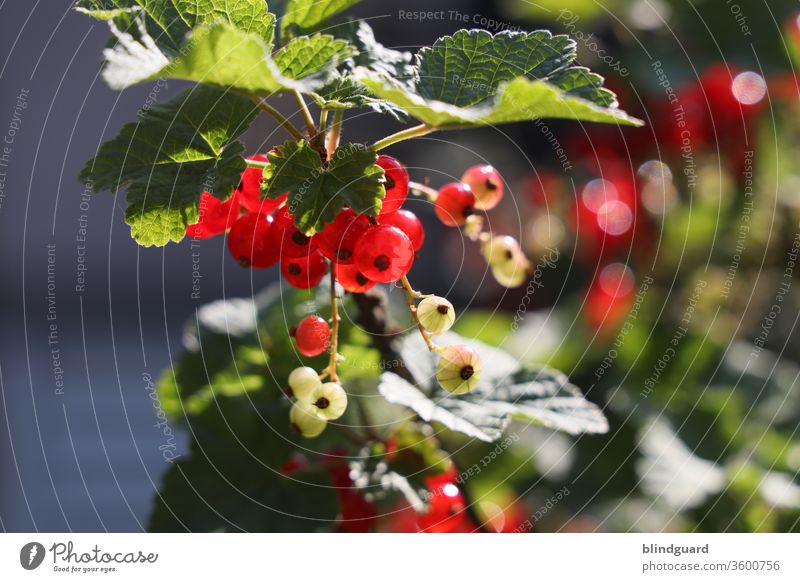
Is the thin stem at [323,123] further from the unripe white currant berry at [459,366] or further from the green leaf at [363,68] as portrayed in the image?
the unripe white currant berry at [459,366]

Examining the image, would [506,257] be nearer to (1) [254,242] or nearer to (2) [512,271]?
(2) [512,271]

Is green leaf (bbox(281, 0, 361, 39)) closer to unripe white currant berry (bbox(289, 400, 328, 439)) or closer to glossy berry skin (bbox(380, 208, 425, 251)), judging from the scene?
glossy berry skin (bbox(380, 208, 425, 251))

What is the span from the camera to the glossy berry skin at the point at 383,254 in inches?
19.8

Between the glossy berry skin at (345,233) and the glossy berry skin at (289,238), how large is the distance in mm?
20

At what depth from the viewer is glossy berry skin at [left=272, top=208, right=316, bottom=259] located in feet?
1.79

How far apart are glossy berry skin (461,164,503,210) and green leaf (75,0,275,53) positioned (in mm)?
200

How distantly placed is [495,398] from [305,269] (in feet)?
0.75

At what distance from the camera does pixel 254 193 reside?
1.84 ft

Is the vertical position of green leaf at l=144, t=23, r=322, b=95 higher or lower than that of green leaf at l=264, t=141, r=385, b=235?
higher

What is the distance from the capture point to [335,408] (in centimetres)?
53

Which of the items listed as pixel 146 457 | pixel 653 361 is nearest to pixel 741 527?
pixel 653 361
